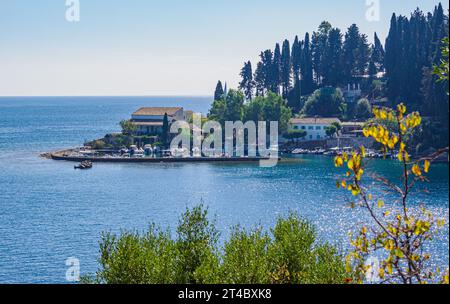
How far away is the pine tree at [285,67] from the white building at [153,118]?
1269 cm

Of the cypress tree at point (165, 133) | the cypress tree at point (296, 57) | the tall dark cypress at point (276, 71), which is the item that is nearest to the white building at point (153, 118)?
the cypress tree at point (165, 133)

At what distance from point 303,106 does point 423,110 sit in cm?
1505

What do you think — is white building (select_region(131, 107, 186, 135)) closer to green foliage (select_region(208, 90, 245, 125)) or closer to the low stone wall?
green foliage (select_region(208, 90, 245, 125))

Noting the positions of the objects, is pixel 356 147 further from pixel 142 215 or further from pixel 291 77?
pixel 142 215

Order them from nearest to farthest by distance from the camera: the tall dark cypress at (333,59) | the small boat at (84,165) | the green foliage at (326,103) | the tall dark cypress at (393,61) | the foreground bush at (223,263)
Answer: the foreground bush at (223,263)
the small boat at (84,165)
the tall dark cypress at (393,61)
the green foliage at (326,103)
the tall dark cypress at (333,59)

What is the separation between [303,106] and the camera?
71.4 meters

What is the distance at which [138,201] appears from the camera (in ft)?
129

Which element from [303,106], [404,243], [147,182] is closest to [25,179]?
[147,182]

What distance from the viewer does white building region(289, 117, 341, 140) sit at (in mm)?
64250

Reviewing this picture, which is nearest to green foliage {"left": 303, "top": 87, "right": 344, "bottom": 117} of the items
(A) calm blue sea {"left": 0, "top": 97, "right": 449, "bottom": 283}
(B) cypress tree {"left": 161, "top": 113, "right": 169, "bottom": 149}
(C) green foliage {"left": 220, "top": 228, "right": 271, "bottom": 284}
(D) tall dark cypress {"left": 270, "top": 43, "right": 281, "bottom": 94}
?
(D) tall dark cypress {"left": 270, "top": 43, "right": 281, "bottom": 94}

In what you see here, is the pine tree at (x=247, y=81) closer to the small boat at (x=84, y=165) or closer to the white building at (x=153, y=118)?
the white building at (x=153, y=118)

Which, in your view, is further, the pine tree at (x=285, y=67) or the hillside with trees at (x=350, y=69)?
the pine tree at (x=285, y=67)

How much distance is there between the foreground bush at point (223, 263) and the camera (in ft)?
50.0

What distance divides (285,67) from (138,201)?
38.6 meters
